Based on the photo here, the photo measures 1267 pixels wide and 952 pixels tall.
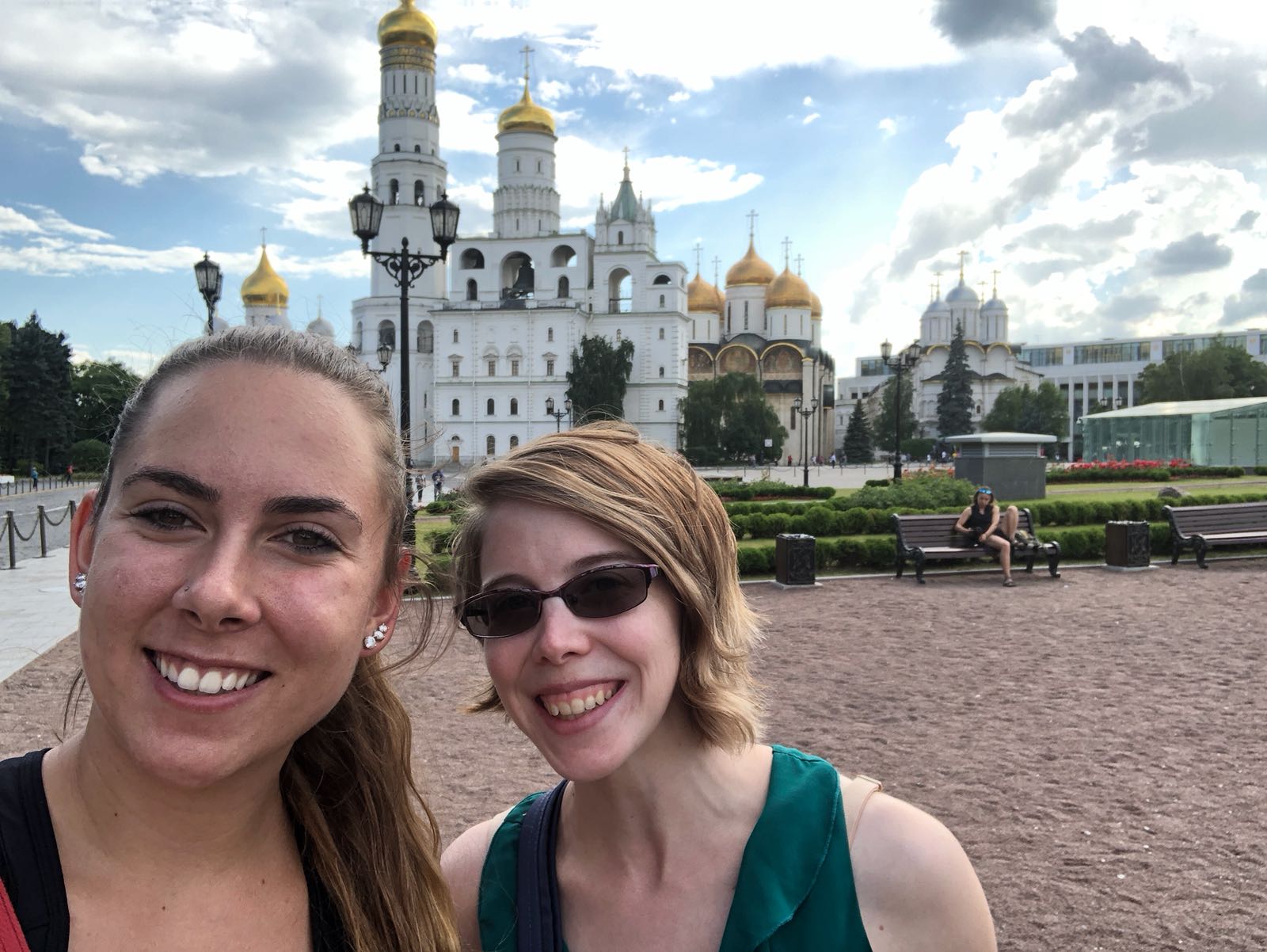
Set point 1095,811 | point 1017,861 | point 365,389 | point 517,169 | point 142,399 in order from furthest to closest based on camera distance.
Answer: point 517,169, point 1095,811, point 1017,861, point 365,389, point 142,399

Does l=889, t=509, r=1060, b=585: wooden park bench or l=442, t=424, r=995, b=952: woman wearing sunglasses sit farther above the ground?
l=442, t=424, r=995, b=952: woman wearing sunglasses

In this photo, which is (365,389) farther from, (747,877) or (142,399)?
(747,877)

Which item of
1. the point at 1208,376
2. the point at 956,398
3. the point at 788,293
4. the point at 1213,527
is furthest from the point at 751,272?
the point at 1213,527

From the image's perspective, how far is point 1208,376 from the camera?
2434 inches

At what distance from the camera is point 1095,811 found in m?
4.86

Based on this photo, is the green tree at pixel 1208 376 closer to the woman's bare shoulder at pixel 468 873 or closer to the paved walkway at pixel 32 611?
the paved walkway at pixel 32 611

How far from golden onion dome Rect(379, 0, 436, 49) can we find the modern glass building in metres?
40.9

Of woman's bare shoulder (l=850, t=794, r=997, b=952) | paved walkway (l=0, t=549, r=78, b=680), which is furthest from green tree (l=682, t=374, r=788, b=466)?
woman's bare shoulder (l=850, t=794, r=997, b=952)

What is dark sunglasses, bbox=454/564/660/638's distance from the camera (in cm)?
155

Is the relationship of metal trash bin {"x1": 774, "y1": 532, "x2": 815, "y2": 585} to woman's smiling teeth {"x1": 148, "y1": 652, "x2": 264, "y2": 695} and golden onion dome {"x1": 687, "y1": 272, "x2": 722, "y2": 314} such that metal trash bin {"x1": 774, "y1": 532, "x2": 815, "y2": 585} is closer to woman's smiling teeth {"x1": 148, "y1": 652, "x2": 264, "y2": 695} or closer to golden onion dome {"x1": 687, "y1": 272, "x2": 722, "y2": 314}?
woman's smiling teeth {"x1": 148, "y1": 652, "x2": 264, "y2": 695}

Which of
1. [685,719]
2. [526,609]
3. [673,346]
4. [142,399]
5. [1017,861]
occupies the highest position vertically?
[673,346]

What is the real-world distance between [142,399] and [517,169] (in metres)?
62.2

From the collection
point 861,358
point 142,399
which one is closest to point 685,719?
point 142,399

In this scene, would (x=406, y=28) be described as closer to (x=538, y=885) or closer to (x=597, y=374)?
(x=597, y=374)
